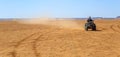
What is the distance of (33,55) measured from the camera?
13820 mm

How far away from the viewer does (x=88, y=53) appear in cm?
1452

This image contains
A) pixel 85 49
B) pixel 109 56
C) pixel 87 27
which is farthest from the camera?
pixel 87 27

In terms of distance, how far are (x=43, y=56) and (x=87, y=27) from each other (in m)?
18.3

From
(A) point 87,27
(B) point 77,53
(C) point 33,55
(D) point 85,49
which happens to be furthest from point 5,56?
(A) point 87,27

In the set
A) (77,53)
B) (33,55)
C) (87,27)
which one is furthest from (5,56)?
(87,27)

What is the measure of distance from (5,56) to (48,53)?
216cm

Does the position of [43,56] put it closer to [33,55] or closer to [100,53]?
[33,55]

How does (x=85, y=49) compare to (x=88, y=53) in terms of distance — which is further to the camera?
(x=85, y=49)

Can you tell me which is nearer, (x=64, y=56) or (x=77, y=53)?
(x=64, y=56)

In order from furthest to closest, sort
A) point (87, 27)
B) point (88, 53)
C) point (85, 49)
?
1. point (87, 27)
2. point (85, 49)
3. point (88, 53)

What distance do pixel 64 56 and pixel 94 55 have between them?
1.43 meters

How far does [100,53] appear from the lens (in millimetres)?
14391

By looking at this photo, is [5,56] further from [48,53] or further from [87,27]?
[87,27]

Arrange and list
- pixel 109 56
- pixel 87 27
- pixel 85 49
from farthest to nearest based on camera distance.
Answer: pixel 87 27, pixel 85 49, pixel 109 56
